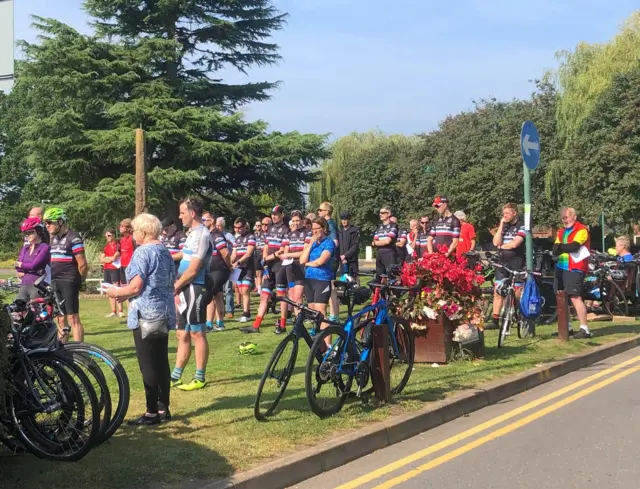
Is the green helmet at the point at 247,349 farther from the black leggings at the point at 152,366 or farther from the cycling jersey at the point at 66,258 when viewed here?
the black leggings at the point at 152,366

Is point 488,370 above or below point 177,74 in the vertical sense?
below

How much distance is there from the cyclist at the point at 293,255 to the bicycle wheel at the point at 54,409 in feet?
21.1

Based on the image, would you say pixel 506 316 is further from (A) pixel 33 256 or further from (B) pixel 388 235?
(A) pixel 33 256

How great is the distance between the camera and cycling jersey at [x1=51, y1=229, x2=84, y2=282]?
929 centimetres

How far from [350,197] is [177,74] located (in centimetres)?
3198

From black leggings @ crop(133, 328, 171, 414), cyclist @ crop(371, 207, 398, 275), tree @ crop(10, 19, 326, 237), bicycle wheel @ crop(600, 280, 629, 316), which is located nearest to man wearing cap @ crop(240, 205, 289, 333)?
cyclist @ crop(371, 207, 398, 275)

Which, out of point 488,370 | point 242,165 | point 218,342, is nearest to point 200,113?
point 242,165

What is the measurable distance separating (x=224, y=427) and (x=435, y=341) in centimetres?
363

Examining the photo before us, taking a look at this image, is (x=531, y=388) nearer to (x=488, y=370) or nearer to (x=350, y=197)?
(x=488, y=370)

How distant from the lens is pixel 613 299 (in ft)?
45.6

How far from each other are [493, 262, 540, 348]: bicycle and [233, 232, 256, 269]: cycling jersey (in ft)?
16.9

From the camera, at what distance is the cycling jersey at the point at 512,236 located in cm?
1151

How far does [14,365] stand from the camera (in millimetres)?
4672

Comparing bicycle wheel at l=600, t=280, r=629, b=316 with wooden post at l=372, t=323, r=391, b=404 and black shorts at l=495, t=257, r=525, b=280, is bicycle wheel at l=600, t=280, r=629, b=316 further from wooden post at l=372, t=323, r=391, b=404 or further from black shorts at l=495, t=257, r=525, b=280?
wooden post at l=372, t=323, r=391, b=404
